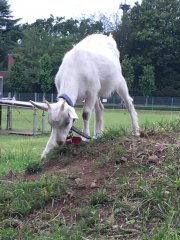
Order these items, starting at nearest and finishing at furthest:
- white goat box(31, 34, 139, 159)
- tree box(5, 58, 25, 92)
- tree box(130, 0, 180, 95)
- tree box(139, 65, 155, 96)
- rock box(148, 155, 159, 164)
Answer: rock box(148, 155, 159, 164) → white goat box(31, 34, 139, 159) → tree box(139, 65, 155, 96) → tree box(5, 58, 25, 92) → tree box(130, 0, 180, 95)

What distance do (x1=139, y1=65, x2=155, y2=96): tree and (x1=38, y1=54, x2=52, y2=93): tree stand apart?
9690 mm

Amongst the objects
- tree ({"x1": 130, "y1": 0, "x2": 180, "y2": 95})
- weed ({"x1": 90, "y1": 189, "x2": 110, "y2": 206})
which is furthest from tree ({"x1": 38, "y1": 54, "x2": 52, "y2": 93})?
weed ({"x1": 90, "y1": 189, "x2": 110, "y2": 206})

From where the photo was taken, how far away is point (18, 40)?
82375 mm

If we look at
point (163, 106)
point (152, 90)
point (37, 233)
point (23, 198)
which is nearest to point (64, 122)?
point (23, 198)

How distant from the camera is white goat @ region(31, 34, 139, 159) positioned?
7.36m

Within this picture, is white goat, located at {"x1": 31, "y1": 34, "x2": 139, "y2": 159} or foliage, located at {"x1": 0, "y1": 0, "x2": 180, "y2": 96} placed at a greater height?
foliage, located at {"x1": 0, "y1": 0, "x2": 180, "y2": 96}

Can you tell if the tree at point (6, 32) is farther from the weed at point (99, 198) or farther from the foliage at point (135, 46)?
the weed at point (99, 198)

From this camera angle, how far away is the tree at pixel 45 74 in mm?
59328

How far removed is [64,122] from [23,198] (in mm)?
2284

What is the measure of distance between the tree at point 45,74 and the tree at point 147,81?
382 inches

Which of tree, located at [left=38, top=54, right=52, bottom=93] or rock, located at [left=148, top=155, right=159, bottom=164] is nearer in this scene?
rock, located at [left=148, top=155, right=159, bottom=164]

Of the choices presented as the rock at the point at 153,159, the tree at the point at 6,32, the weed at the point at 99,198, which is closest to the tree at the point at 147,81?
the tree at the point at 6,32

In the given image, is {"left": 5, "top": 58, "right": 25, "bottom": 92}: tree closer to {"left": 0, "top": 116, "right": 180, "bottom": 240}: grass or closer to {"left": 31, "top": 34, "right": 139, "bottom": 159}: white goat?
{"left": 31, "top": 34, "right": 139, "bottom": 159}: white goat

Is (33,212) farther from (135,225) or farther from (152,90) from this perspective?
(152,90)
